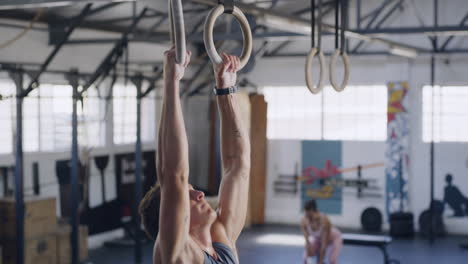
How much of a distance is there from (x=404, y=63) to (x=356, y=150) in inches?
61.1

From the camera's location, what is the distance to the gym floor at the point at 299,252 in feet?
26.1

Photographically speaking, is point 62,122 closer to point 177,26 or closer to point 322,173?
point 322,173

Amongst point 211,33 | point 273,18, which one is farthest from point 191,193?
point 273,18

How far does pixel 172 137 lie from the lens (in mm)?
1534

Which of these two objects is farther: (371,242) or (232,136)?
(371,242)

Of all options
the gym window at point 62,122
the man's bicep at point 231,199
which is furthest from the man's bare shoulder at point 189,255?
the gym window at point 62,122

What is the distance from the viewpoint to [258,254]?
27.2ft

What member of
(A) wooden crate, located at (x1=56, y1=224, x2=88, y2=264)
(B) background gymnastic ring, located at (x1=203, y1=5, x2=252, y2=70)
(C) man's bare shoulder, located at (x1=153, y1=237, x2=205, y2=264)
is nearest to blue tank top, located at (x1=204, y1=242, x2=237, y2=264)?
(C) man's bare shoulder, located at (x1=153, y1=237, x2=205, y2=264)

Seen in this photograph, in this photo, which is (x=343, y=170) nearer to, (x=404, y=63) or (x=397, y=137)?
(x=397, y=137)

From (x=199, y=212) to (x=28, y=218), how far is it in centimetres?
532

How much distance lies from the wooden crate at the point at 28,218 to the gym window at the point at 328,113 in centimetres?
475

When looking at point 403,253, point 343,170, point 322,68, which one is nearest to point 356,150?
point 343,170

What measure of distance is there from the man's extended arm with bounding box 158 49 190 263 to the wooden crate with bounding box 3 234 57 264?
547 cm

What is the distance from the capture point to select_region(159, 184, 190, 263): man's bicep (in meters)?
1.55
